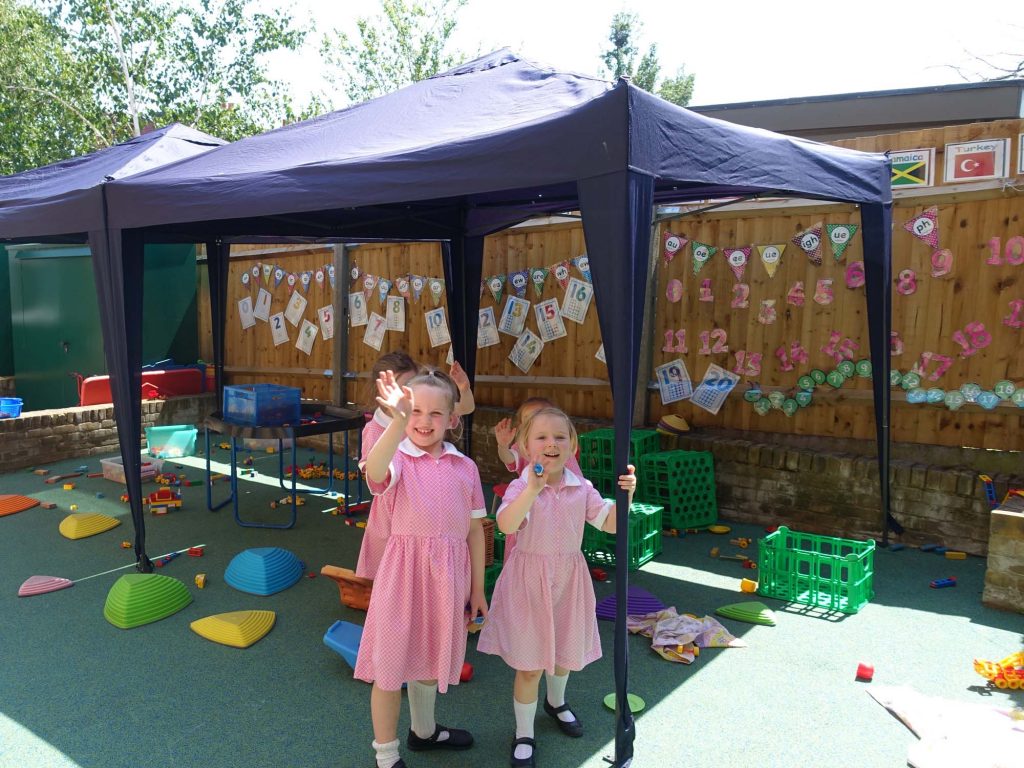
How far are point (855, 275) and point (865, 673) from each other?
2.82 meters

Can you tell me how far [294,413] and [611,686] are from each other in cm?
332

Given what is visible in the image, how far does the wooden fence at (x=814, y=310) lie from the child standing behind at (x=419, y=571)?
3.54 m

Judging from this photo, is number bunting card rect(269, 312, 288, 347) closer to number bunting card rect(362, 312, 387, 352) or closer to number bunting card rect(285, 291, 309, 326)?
number bunting card rect(285, 291, 309, 326)

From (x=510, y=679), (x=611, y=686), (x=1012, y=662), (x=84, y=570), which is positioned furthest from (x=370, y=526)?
(x=1012, y=662)

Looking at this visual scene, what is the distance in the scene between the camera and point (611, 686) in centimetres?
312

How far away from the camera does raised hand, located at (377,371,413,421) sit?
2.20m

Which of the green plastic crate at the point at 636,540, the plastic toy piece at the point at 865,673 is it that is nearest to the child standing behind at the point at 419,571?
the plastic toy piece at the point at 865,673

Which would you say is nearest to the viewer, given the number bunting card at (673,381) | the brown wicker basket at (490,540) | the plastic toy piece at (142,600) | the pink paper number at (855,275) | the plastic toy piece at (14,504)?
the plastic toy piece at (142,600)

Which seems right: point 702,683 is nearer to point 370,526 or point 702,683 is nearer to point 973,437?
point 370,526

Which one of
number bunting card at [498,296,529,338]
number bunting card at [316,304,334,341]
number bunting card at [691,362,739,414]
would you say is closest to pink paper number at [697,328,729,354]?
number bunting card at [691,362,739,414]

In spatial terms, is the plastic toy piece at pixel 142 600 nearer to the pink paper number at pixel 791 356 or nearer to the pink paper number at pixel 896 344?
the pink paper number at pixel 791 356

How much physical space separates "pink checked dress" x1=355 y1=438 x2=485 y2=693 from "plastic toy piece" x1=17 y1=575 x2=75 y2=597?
8.87 ft

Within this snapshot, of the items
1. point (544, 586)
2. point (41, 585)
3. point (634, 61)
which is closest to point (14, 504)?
point (41, 585)

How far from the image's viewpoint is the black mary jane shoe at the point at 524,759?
2.52 metres
